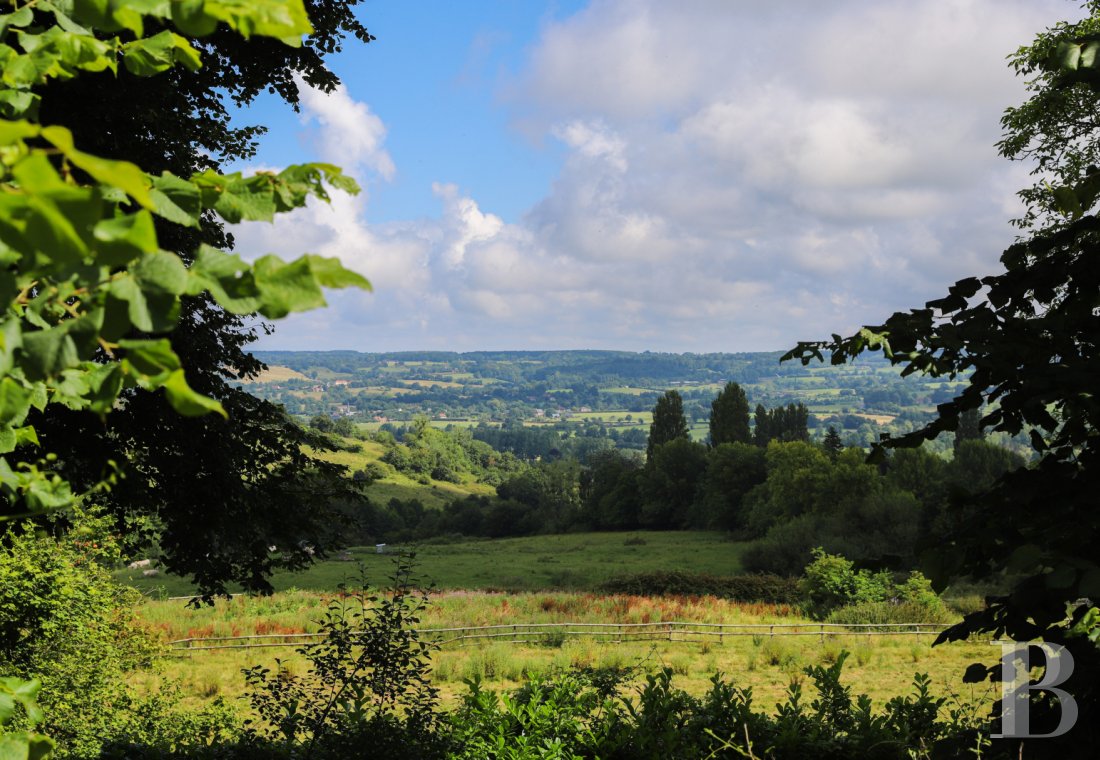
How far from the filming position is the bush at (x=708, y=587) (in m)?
35.1

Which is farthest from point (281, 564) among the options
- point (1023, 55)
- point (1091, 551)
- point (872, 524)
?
point (872, 524)

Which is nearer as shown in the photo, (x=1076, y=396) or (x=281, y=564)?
(x=1076, y=396)

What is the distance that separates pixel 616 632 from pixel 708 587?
43.4 feet

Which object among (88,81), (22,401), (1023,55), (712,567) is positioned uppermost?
(1023,55)

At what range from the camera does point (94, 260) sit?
122cm

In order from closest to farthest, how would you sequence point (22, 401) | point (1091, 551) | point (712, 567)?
point (22, 401) → point (1091, 551) → point (712, 567)

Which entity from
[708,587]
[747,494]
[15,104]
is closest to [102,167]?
[15,104]

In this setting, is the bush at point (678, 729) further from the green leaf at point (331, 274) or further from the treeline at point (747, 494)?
the treeline at point (747, 494)

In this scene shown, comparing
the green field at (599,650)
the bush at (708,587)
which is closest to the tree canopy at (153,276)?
the green field at (599,650)

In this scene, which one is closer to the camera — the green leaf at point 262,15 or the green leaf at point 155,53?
the green leaf at point 262,15

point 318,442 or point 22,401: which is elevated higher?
point 22,401

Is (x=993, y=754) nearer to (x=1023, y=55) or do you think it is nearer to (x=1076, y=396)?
(x=1076, y=396)

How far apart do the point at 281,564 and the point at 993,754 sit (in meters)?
7.60

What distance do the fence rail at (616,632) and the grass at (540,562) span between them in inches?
384
